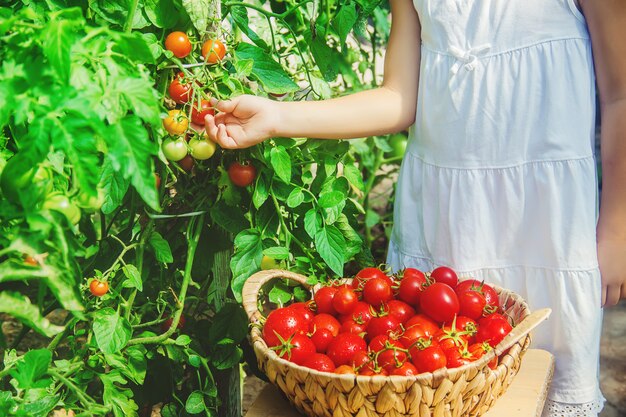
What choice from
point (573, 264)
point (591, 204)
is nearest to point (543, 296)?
point (573, 264)

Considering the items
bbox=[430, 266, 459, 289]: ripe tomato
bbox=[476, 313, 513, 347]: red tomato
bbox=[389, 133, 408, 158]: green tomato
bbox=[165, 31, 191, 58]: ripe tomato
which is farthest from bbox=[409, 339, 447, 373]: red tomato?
bbox=[389, 133, 408, 158]: green tomato

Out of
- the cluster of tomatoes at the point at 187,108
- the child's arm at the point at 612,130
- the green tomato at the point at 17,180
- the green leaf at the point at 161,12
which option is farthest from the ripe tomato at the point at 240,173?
the child's arm at the point at 612,130

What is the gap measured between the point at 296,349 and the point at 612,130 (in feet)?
2.16

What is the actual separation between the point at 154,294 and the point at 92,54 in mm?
723

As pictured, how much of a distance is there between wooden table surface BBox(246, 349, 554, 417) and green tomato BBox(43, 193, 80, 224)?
449mm

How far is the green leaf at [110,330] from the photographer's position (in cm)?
119

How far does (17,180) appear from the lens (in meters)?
0.81

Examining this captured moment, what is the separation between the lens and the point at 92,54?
851mm

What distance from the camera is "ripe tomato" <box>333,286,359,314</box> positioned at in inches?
45.4

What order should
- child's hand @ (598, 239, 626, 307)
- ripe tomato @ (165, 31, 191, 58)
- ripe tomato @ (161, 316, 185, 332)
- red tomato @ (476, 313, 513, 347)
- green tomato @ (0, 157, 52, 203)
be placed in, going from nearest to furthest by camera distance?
green tomato @ (0, 157, 52, 203)
red tomato @ (476, 313, 513, 347)
ripe tomato @ (165, 31, 191, 58)
child's hand @ (598, 239, 626, 307)
ripe tomato @ (161, 316, 185, 332)

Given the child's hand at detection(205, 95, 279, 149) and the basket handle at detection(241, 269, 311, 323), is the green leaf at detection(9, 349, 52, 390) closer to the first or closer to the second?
the basket handle at detection(241, 269, 311, 323)

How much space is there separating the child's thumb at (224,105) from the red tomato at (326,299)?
0.33 m

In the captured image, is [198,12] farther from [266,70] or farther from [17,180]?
[17,180]

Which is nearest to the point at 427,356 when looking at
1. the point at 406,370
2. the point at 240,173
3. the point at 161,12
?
the point at 406,370
